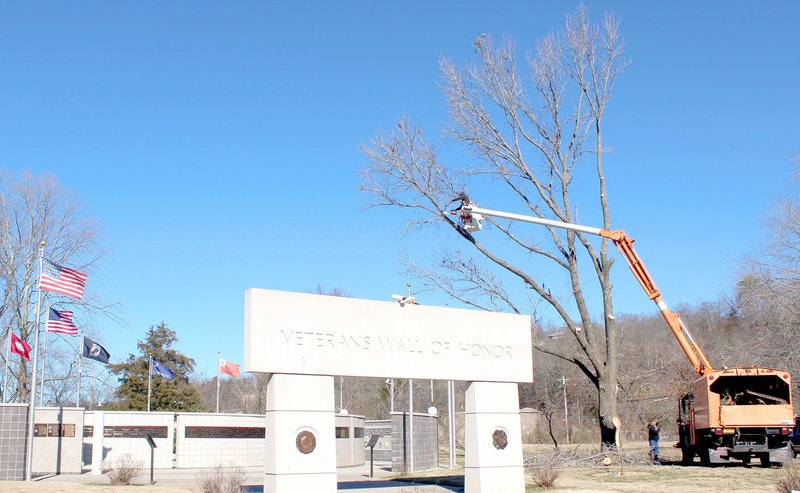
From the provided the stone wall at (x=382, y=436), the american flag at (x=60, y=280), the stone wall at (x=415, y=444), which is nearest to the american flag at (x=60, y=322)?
the american flag at (x=60, y=280)

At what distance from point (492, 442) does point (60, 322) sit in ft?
59.5

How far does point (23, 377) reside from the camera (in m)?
41.6

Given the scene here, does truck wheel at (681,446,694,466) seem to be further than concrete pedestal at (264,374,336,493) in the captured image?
Yes

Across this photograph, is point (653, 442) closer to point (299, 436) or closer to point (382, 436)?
point (382, 436)

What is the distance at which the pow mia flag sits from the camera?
3456 cm

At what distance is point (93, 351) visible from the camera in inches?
1368

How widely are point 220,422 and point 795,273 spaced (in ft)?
85.7

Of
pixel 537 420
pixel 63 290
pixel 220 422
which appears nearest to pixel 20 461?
pixel 63 290

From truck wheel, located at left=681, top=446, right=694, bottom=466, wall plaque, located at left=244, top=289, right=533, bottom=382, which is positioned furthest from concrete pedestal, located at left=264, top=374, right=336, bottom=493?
truck wheel, located at left=681, top=446, right=694, bottom=466

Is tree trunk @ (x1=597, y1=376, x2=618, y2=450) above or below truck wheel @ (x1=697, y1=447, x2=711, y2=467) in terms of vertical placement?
above

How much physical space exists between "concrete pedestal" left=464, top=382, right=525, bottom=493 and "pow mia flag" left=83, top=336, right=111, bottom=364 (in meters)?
21.6

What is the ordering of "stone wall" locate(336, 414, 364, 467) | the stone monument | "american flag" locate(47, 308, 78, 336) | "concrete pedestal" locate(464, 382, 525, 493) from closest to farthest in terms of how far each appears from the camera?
the stone monument → "concrete pedestal" locate(464, 382, 525, 493) → "american flag" locate(47, 308, 78, 336) → "stone wall" locate(336, 414, 364, 467)

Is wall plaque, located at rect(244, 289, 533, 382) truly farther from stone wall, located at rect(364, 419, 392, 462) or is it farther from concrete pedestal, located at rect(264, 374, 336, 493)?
stone wall, located at rect(364, 419, 392, 462)

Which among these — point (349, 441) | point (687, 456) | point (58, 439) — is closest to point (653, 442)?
point (687, 456)
